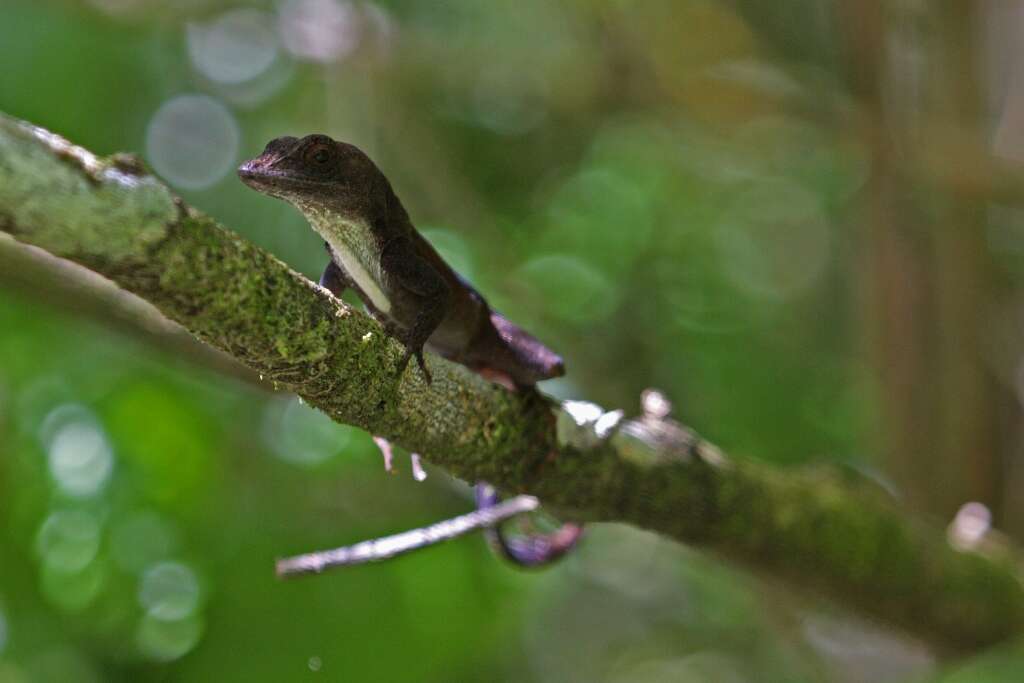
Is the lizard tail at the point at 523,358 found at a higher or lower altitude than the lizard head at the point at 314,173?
lower

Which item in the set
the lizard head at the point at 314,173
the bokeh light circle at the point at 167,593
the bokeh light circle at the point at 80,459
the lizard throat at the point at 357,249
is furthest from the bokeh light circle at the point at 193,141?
the lizard head at the point at 314,173

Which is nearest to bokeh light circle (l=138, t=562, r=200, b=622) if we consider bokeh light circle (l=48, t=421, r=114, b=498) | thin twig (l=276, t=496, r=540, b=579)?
bokeh light circle (l=48, t=421, r=114, b=498)

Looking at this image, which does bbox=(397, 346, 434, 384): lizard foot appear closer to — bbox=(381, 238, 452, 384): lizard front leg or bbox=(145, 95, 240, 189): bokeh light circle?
bbox=(381, 238, 452, 384): lizard front leg

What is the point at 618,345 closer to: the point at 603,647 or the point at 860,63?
the point at 860,63

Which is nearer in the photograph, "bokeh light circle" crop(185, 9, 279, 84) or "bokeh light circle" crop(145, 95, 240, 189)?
"bokeh light circle" crop(145, 95, 240, 189)

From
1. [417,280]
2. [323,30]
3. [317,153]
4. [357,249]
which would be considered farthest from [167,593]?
[323,30]

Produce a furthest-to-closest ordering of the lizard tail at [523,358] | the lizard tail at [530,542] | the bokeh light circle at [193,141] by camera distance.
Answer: the bokeh light circle at [193,141] < the lizard tail at [530,542] < the lizard tail at [523,358]

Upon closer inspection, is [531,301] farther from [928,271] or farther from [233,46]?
[233,46]

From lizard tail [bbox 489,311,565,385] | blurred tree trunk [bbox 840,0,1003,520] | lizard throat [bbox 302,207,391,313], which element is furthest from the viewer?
blurred tree trunk [bbox 840,0,1003,520]

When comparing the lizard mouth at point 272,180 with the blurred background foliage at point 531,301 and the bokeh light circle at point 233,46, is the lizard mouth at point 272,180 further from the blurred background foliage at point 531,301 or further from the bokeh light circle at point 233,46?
the bokeh light circle at point 233,46
